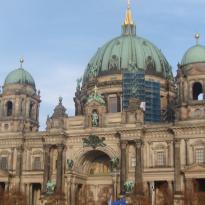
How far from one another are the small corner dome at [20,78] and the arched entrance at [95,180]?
55.0ft

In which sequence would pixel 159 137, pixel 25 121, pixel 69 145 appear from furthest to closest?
1. pixel 25 121
2. pixel 69 145
3. pixel 159 137

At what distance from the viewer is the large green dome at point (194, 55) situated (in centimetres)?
6662

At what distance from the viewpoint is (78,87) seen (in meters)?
88.1

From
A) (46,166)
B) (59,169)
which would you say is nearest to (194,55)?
(59,169)

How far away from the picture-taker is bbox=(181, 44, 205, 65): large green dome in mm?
66625

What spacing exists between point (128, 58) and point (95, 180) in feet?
74.0

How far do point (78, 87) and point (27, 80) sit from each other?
12.7 meters

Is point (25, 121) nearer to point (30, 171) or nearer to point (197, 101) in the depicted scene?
point (30, 171)

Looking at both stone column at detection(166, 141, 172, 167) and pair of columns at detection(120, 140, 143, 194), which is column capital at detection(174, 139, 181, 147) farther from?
pair of columns at detection(120, 140, 143, 194)

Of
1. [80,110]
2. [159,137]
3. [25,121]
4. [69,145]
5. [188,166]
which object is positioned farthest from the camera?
[80,110]

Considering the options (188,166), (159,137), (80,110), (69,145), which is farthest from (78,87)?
(188,166)

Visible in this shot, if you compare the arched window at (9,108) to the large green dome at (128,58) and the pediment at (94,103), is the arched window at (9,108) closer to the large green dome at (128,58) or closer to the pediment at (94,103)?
the pediment at (94,103)

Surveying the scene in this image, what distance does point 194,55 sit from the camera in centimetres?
6706

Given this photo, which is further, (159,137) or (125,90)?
(125,90)
